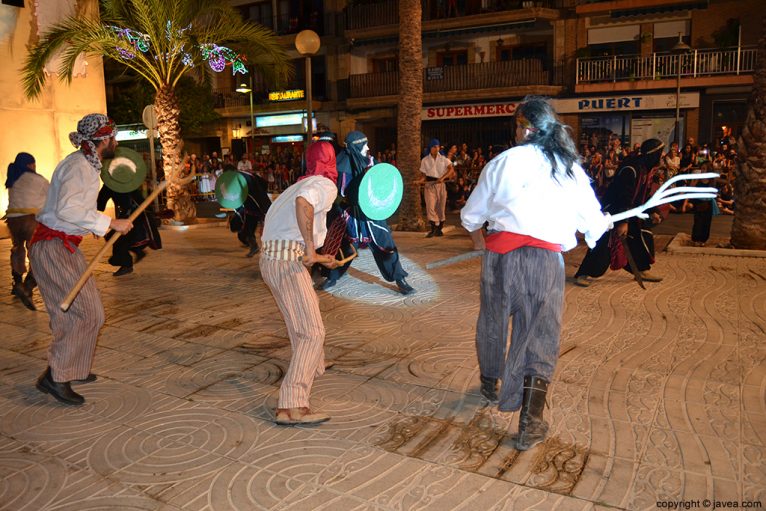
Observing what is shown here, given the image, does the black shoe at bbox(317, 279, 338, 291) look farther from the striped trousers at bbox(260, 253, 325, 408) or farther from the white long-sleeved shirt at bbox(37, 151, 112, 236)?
the striped trousers at bbox(260, 253, 325, 408)

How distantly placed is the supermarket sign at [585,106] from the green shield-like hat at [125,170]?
1632cm

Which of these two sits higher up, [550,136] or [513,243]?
[550,136]

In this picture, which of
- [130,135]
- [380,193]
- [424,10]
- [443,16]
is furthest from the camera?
[130,135]

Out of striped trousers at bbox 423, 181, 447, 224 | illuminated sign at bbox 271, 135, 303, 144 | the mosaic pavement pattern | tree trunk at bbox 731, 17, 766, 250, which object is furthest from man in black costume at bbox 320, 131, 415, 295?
illuminated sign at bbox 271, 135, 303, 144

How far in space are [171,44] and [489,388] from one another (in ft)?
45.0

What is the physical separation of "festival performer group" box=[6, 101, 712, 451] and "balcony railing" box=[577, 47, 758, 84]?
18.9 meters

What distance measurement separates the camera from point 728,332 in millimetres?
5199

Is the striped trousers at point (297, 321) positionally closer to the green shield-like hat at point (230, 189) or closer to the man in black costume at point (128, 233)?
the man in black costume at point (128, 233)

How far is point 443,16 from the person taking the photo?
83.4 feet

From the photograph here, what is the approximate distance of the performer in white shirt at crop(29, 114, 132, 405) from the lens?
13.0 ft

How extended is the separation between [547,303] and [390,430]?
3.72 feet

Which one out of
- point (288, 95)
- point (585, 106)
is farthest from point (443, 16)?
point (288, 95)

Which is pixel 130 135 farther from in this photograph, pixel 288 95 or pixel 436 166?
pixel 436 166

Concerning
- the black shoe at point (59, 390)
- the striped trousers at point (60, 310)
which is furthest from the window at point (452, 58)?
the black shoe at point (59, 390)
